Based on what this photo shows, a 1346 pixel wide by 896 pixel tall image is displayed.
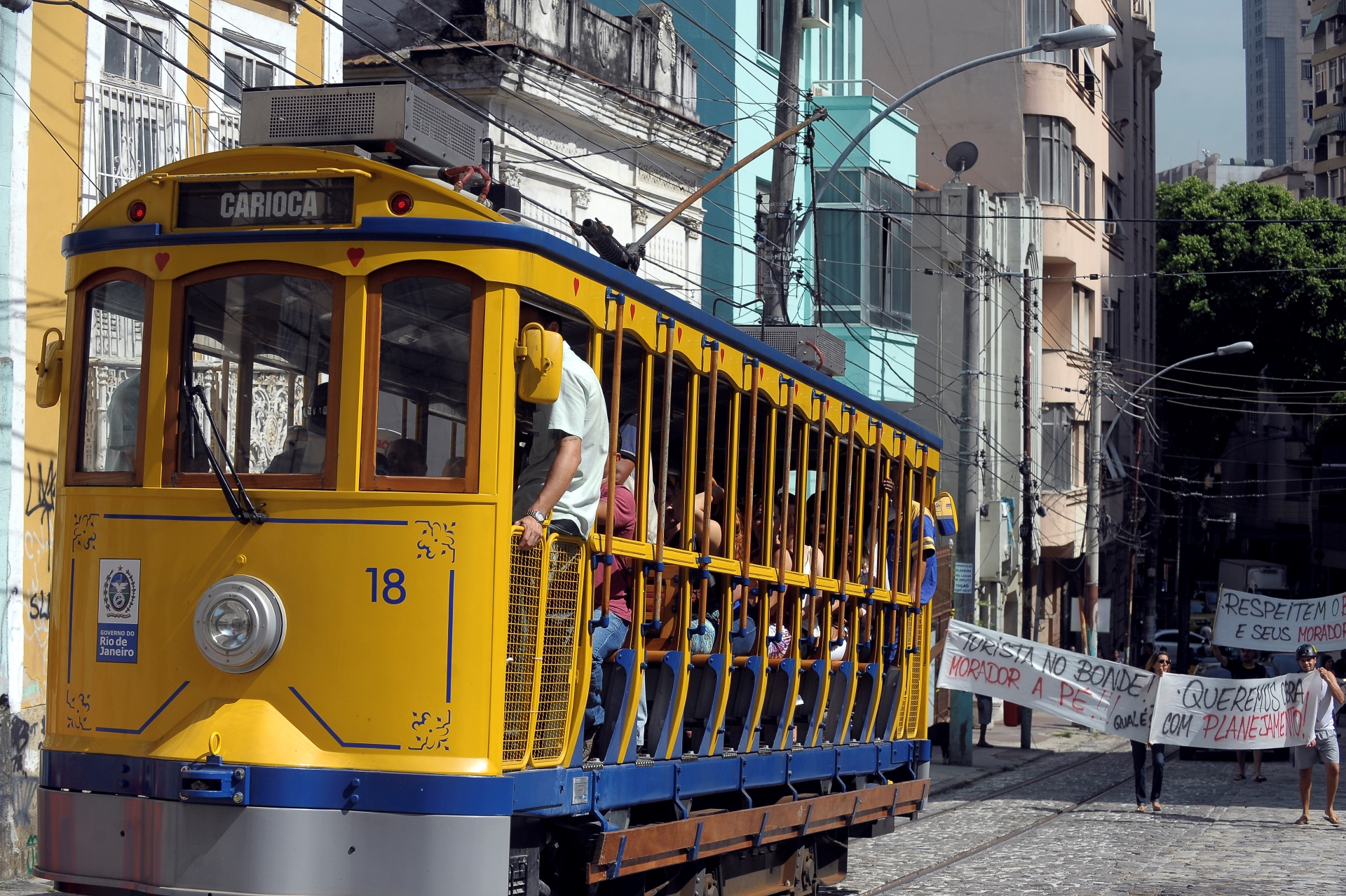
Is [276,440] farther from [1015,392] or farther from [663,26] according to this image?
[1015,392]

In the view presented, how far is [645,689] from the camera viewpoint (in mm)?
7668

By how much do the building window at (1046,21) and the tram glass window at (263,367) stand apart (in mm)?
33216

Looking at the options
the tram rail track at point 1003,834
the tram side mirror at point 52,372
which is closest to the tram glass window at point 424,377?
the tram side mirror at point 52,372

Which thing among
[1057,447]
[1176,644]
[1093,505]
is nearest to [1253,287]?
[1057,447]

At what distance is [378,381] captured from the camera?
6344 millimetres

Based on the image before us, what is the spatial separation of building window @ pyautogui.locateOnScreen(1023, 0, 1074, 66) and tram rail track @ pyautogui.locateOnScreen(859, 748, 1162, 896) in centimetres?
1953

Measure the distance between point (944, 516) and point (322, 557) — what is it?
273 inches

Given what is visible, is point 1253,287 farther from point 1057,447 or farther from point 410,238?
point 410,238

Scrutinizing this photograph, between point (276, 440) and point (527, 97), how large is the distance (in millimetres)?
12069

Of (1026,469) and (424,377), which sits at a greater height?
(1026,469)

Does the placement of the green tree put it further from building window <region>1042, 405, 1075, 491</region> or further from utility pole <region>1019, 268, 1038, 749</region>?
utility pole <region>1019, 268, 1038, 749</region>

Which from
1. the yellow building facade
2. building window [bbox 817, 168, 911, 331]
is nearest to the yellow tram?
the yellow building facade

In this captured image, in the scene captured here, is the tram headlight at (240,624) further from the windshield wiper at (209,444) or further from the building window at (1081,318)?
the building window at (1081,318)

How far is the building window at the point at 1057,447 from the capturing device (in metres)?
38.4
